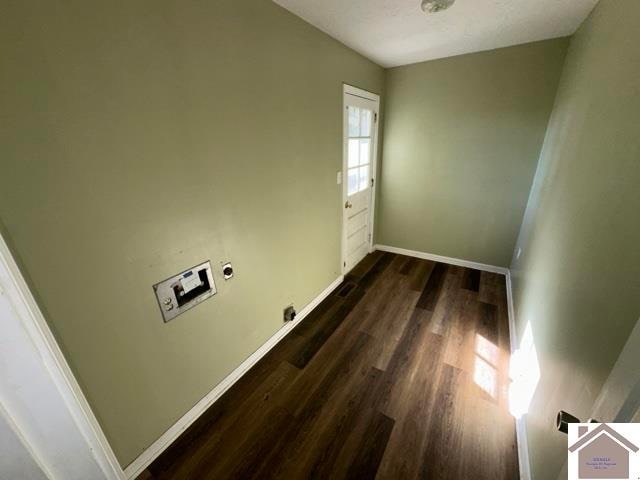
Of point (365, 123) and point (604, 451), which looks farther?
point (365, 123)

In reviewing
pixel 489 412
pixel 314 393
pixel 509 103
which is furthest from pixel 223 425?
pixel 509 103

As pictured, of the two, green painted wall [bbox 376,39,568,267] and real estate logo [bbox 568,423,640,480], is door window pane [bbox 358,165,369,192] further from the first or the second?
real estate logo [bbox 568,423,640,480]

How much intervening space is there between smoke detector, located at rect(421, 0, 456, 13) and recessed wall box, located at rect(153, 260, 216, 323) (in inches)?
81.2

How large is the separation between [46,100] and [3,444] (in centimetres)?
96

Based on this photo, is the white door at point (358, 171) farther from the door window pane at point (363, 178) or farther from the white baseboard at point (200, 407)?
the white baseboard at point (200, 407)

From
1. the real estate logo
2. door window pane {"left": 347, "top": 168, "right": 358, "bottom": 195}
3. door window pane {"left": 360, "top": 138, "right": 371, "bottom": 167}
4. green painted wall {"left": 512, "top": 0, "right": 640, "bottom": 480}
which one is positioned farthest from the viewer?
door window pane {"left": 360, "top": 138, "right": 371, "bottom": 167}

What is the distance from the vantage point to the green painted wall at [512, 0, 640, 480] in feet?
2.38

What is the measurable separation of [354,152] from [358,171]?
0.25 m

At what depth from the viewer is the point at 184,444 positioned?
1386 mm

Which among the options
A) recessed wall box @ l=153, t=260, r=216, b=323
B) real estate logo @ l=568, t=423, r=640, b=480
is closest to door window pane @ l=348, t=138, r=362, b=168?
recessed wall box @ l=153, t=260, r=216, b=323

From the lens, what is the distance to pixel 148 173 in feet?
3.57

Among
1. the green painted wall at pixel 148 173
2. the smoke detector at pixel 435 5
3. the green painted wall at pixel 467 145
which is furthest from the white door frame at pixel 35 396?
the green painted wall at pixel 467 145

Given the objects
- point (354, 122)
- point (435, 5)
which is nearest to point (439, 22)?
point (435, 5)

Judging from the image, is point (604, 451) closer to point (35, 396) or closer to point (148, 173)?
point (35, 396)
